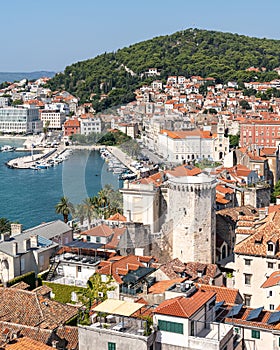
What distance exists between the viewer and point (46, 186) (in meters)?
31.6

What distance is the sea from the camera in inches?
655

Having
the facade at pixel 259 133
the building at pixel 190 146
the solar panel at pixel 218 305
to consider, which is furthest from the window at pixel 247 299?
the facade at pixel 259 133

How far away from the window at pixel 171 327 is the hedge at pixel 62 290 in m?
3.46

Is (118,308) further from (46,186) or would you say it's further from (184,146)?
(46,186)

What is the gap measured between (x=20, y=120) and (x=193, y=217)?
177 feet

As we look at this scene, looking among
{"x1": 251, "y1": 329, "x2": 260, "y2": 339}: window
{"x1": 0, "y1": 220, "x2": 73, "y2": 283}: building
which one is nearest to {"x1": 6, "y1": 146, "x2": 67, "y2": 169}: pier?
{"x1": 0, "y1": 220, "x2": 73, "y2": 283}: building

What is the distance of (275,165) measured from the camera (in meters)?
20.4

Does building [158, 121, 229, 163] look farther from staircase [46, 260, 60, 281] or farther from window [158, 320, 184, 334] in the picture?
window [158, 320, 184, 334]

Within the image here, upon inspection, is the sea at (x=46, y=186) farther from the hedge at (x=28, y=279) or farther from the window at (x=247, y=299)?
the window at (x=247, y=299)

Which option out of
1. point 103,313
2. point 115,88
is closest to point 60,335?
point 103,313

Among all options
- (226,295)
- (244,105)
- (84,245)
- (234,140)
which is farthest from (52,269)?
(244,105)

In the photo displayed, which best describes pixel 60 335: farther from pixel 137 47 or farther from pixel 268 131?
pixel 137 47

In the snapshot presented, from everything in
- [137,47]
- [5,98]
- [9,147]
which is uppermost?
[137,47]

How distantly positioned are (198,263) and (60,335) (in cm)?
358
